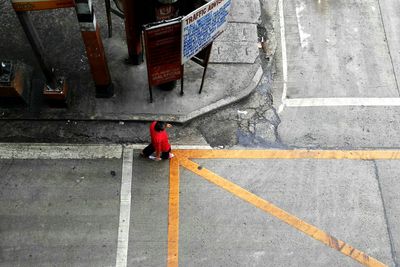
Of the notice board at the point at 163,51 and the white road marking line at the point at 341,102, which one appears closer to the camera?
the notice board at the point at 163,51

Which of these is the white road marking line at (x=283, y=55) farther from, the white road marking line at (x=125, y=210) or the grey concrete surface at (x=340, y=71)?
the white road marking line at (x=125, y=210)

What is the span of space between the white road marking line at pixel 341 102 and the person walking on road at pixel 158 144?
8.89 feet

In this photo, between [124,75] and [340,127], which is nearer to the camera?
[340,127]

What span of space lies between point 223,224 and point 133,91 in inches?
126

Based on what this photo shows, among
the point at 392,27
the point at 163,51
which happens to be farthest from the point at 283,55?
the point at 163,51

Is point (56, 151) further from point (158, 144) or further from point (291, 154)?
point (291, 154)

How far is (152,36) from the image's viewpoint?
288 inches

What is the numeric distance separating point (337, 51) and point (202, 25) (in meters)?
3.78

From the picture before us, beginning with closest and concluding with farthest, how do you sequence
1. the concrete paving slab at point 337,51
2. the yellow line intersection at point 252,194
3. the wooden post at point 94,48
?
the wooden post at point 94,48, the yellow line intersection at point 252,194, the concrete paving slab at point 337,51

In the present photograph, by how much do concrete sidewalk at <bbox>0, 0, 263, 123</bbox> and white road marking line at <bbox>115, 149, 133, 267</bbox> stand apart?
905 mm

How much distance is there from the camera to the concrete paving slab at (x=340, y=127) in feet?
29.1

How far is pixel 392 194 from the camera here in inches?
330

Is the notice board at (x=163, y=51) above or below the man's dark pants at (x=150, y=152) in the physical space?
above

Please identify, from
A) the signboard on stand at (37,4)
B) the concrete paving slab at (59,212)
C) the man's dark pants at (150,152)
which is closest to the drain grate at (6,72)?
the concrete paving slab at (59,212)
